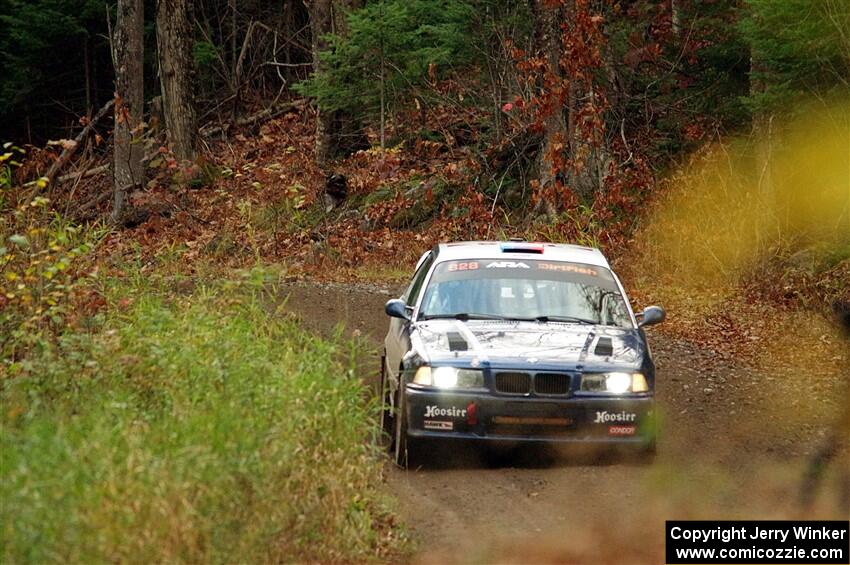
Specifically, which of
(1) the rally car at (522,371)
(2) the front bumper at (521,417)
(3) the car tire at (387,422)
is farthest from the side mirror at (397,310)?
(2) the front bumper at (521,417)

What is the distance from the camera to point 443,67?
25781 millimetres

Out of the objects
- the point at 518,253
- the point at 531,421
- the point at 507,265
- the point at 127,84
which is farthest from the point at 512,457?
the point at 127,84

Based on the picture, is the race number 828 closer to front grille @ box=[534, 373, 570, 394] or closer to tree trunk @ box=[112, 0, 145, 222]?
front grille @ box=[534, 373, 570, 394]

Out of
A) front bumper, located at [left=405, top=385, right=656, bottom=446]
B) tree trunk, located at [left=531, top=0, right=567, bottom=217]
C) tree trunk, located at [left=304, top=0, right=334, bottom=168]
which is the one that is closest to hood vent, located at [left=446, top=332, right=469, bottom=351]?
front bumper, located at [left=405, top=385, right=656, bottom=446]

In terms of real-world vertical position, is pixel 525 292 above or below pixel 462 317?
above

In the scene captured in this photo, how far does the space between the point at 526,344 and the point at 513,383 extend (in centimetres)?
43

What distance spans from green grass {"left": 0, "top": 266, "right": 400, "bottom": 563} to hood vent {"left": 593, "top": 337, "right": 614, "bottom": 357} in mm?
1938

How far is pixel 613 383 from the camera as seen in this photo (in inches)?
366

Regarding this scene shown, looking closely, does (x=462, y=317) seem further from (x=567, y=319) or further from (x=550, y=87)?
(x=550, y=87)

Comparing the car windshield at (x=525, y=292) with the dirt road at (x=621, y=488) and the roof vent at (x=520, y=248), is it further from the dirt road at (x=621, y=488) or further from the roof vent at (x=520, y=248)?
the dirt road at (x=621, y=488)

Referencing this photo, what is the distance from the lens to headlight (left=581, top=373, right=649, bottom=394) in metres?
9.26

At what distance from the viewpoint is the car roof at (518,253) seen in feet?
36.4

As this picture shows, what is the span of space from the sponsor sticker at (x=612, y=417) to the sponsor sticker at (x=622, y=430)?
52 mm

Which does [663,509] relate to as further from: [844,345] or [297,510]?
[844,345]
